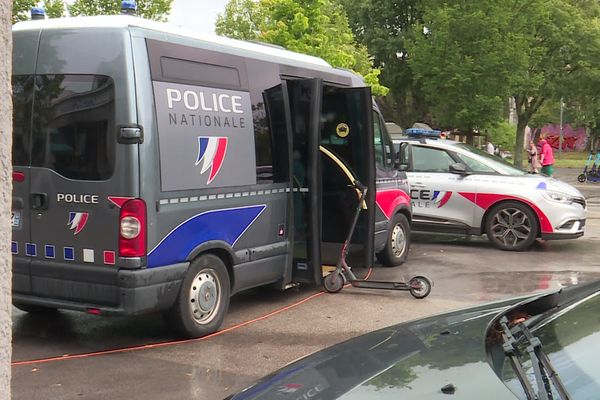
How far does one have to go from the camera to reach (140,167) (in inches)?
186

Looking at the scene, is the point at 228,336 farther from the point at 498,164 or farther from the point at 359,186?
the point at 498,164

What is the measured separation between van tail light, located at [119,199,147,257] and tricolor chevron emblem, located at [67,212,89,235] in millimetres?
344

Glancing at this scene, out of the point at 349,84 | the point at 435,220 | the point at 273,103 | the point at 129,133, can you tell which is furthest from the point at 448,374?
the point at 435,220

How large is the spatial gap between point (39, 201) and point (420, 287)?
12.8ft

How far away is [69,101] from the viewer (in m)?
4.95

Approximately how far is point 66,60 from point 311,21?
9.67m

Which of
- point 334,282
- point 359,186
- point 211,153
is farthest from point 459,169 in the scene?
point 211,153

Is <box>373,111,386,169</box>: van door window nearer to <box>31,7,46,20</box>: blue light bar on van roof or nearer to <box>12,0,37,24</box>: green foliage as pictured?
<box>31,7,46,20</box>: blue light bar on van roof

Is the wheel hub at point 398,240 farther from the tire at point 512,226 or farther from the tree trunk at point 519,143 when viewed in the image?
the tree trunk at point 519,143

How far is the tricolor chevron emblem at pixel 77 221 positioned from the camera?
4879 millimetres

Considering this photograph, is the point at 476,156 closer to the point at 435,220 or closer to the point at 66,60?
the point at 435,220

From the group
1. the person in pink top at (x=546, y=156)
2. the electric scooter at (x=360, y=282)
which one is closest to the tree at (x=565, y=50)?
the person in pink top at (x=546, y=156)

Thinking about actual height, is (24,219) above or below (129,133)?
below

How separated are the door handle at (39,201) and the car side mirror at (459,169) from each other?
6.87 meters
